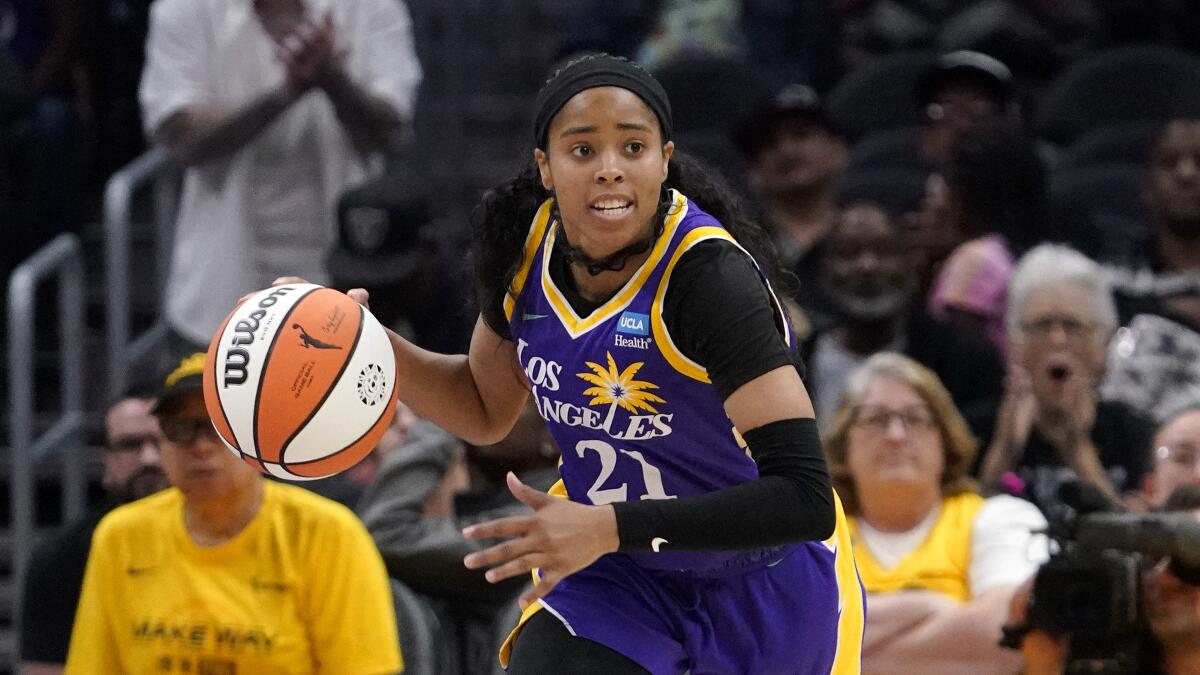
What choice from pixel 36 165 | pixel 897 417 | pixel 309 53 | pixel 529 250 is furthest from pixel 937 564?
pixel 36 165

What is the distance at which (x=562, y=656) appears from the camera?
3738mm

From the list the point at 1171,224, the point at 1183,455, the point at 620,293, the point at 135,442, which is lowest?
the point at 1183,455

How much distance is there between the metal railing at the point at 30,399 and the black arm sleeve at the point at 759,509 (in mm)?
4263

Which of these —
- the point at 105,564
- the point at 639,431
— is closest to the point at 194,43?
the point at 105,564

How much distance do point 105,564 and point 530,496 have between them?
2.38 m

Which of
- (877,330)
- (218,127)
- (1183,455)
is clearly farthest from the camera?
(218,127)

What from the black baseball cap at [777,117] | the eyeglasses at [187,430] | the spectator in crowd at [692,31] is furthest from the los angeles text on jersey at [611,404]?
the spectator in crowd at [692,31]

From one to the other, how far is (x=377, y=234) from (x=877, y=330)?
75.1 inches

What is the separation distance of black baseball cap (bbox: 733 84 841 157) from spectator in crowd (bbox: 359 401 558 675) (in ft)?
8.10

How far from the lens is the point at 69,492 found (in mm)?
7645

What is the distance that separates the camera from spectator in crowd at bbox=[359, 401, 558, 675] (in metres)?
5.77

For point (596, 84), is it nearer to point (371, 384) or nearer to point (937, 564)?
point (371, 384)

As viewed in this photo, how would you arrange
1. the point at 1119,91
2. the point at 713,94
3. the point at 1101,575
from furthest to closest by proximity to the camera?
the point at 713,94
the point at 1119,91
the point at 1101,575

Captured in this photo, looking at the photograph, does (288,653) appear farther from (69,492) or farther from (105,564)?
(69,492)
